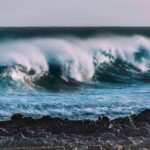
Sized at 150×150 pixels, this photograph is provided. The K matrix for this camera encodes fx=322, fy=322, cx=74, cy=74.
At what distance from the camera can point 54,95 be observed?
2469mm

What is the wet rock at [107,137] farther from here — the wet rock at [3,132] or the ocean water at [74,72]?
the wet rock at [3,132]

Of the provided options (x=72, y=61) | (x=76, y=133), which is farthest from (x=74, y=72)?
(x=76, y=133)

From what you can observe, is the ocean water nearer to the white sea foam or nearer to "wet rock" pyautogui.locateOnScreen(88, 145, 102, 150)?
the white sea foam

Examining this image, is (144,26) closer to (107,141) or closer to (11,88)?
(107,141)

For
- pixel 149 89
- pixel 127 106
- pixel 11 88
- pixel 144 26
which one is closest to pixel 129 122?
pixel 127 106

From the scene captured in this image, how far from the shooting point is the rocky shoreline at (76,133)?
2395 mm

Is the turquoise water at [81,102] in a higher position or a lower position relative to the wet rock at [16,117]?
higher

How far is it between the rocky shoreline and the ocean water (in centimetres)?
6

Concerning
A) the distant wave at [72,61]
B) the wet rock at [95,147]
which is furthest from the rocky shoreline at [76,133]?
the distant wave at [72,61]

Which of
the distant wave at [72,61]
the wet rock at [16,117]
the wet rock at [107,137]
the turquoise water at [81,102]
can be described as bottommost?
the wet rock at [107,137]

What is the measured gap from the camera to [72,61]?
248 cm

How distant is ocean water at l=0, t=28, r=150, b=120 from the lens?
242 centimetres

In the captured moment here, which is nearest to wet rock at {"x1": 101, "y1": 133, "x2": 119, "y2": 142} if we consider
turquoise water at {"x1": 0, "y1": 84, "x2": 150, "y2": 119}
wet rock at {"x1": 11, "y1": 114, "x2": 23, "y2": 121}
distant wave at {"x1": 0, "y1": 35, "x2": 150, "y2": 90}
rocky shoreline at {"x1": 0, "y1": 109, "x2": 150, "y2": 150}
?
rocky shoreline at {"x1": 0, "y1": 109, "x2": 150, "y2": 150}

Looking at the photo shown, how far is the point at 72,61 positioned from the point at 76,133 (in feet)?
1.81
